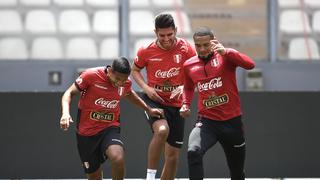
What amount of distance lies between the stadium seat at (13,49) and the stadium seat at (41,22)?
1.01ft

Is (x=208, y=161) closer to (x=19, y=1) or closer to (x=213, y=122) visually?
(x=213, y=122)

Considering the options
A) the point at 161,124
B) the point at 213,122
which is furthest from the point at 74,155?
the point at 213,122

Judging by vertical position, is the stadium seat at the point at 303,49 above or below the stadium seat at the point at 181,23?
below

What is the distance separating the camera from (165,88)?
10312 millimetres

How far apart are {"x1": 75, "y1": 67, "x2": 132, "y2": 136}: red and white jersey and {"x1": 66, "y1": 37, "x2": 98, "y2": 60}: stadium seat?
543 centimetres

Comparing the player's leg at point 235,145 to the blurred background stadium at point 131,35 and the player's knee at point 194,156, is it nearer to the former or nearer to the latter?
the player's knee at point 194,156

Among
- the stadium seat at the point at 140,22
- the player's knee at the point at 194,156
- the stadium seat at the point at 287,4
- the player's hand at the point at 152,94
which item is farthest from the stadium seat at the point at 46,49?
the player's knee at the point at 194,156

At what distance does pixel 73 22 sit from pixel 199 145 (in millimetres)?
6701

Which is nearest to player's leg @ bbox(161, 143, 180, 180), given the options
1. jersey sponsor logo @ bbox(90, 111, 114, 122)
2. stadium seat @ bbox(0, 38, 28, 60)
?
jersey sponsor logo @ bbox(90, 111, 114, 122)

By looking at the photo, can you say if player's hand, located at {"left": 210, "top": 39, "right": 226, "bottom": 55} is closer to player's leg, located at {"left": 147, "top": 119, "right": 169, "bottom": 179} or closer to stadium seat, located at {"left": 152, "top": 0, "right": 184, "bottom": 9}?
player's leg, located at {"left": 147, "top": 119, "right": 169, "bottom": 179}

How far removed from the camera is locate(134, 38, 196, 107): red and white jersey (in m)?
10.3

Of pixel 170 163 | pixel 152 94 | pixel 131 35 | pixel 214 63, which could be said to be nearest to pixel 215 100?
pixel 214 63

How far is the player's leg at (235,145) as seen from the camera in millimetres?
9453

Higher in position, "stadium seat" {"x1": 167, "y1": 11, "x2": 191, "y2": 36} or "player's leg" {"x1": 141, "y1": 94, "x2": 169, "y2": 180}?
"stadium seat" {"x1": 167, "y1": 11, "x2": 191, "y2": 36}
